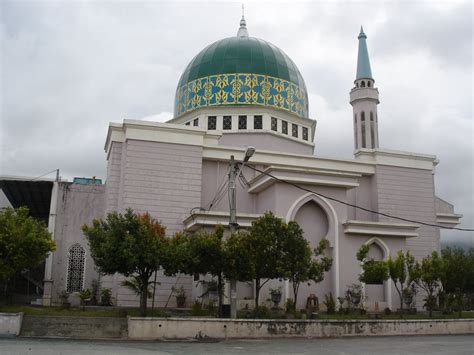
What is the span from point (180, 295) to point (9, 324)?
8.82 m

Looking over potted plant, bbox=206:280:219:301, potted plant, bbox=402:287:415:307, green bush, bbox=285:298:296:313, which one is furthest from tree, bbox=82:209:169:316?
potted plant, bbox=402:287:415:307

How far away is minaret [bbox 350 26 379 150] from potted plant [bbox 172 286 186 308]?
13.7m

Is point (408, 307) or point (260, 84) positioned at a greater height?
point (260, 84)

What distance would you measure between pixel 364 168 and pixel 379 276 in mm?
9112

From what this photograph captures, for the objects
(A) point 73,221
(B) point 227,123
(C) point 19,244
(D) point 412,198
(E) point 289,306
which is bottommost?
(E) point 289,306

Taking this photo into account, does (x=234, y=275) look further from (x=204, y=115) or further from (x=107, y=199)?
(x=204, y=115)

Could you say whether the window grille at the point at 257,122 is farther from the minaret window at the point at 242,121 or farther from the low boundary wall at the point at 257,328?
the low boundary wall at the point at 257,328

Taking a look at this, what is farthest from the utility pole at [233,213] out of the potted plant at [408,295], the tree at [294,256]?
the potted plant at [408,295]

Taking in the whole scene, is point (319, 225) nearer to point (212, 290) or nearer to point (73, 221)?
point (212, 290)

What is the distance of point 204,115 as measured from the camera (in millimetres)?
33062

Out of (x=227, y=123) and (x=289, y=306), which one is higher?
(x=227, y=123)

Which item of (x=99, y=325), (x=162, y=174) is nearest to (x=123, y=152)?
(x=162, y=174)

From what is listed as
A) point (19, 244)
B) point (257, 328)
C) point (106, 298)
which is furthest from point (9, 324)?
point (257, 328)

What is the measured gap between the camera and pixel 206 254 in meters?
20.1
